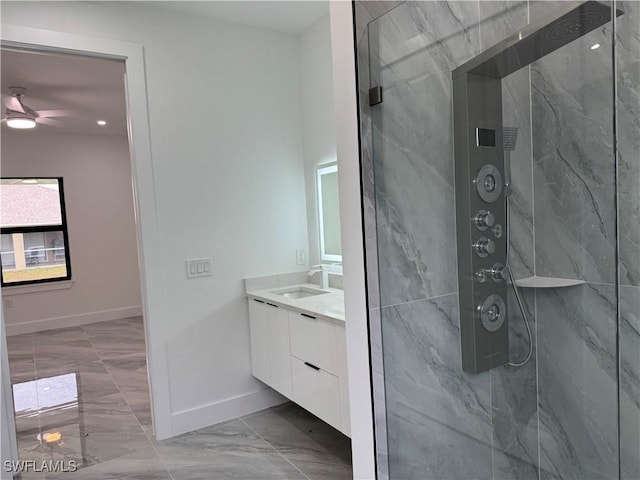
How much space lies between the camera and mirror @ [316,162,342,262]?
296 cm

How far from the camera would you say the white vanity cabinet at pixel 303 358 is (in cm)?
216

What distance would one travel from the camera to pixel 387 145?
1.50m

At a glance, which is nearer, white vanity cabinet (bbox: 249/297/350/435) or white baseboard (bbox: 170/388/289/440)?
white vanity cabinet (bbox: 249/297/350/435)

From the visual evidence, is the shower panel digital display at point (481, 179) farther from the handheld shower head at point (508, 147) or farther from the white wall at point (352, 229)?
the white wall at point (352, 229)


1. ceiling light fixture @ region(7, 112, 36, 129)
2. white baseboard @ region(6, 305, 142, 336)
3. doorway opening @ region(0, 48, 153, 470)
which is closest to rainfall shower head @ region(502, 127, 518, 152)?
doorway opening @ region(0, 48, 153, 470)

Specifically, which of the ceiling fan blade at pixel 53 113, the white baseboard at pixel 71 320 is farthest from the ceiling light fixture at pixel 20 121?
the white baseboard at pixel 71 320

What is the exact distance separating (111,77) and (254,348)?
2.65m

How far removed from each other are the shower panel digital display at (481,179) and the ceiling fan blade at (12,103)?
14.2ft

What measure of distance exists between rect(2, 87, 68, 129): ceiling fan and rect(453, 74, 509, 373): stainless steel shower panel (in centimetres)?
408

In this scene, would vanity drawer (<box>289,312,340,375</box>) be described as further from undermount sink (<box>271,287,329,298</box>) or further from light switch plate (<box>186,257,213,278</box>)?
light switch plate (<box>186,257,213,278</box>)

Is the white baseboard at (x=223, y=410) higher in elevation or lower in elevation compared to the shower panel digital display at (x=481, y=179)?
lower

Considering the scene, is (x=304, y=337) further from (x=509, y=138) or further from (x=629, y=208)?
(x=629, y=208)

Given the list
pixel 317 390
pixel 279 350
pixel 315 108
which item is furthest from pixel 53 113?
pixel 317 390

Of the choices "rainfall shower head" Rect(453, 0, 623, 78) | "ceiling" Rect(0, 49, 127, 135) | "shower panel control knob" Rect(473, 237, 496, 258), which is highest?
"ceiling" Rect(0, 49, 127, 135)
